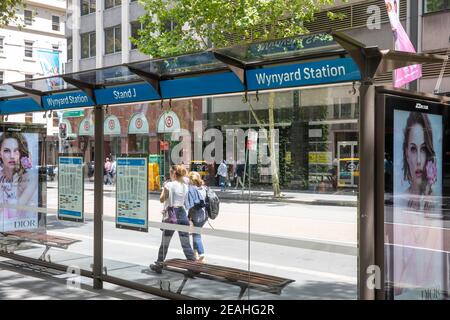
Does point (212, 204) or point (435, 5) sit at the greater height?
point (435, 5)

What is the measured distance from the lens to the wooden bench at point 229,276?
5676 millimetres

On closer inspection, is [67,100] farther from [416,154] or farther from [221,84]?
[416,154]

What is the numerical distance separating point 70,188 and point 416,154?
4.90 metres

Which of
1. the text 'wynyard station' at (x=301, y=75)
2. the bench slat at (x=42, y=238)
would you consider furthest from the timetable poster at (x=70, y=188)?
the text 'wynyard station' at (x=301, y=75)

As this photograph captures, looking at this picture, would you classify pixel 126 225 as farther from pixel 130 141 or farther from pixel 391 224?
pixel 391 224

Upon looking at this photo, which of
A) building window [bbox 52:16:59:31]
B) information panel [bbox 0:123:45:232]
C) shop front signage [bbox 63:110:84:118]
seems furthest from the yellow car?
building window [bbox 52:16:59:31]

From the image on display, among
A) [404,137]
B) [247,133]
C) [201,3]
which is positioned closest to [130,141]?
[247,133]

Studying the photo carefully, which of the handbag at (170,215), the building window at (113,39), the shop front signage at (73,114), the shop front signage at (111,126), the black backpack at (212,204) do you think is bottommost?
the handbag at (170,215)

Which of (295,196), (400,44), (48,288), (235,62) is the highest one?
(400,44)

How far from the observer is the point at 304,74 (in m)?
4.85

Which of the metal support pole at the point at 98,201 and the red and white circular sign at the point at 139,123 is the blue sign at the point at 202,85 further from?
the metal support pole at the point at 98,201

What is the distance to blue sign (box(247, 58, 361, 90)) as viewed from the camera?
4.53 meters

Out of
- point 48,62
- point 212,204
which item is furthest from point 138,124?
point 48,62

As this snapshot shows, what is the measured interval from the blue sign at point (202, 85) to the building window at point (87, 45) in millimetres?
34970
